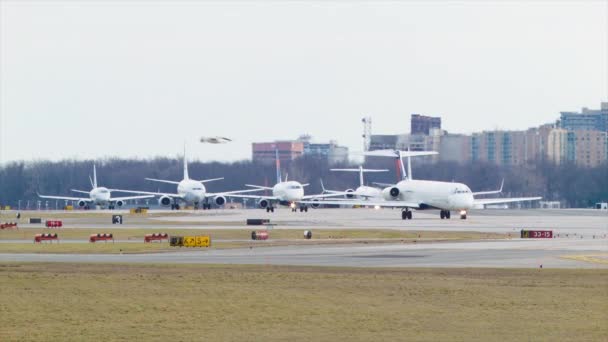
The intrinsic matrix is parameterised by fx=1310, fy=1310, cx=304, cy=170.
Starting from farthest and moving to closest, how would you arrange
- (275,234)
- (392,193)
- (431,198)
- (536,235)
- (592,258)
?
1. (392,193)
2. (431,198)
3. (275,234)
4. (536,235)
5. (592,258)

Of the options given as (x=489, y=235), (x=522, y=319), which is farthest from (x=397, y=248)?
(x=522, y=319)

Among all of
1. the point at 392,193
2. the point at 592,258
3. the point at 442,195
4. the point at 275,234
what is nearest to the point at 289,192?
the point at 392,193

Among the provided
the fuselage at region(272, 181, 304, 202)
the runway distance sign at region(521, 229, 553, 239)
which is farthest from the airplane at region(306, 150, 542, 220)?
the runway distance sign at region(521, 229, 553, 239)

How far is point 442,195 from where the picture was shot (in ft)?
415

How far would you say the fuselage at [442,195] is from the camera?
126 metres

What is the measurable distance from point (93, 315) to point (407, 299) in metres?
10.1

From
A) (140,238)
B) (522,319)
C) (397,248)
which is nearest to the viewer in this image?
(522,319)

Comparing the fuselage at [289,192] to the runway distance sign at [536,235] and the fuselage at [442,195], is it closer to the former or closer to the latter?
the fuselage at [442,195]

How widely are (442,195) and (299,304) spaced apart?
8747 cm

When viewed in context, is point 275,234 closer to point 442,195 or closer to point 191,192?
point 442,195

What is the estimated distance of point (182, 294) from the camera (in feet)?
139

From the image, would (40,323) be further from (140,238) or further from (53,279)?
(140,238)

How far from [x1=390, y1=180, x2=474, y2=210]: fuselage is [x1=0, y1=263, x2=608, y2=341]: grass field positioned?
2913 inches

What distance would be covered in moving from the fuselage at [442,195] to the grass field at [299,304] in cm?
7398
